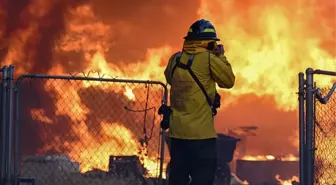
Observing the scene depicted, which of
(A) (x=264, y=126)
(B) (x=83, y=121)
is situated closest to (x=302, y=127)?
(B) (x=83, y=121)

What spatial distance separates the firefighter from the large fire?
10.2 metres

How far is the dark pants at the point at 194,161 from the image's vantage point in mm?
5988

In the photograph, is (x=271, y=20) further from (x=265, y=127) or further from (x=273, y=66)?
(x=265, y=127)

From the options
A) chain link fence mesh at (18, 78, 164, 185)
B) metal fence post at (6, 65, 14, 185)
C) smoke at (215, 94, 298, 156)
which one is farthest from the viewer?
smoke at (215, 94, 298, 156)

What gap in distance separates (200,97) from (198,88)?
82 mm

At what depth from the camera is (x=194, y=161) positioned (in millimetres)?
6016

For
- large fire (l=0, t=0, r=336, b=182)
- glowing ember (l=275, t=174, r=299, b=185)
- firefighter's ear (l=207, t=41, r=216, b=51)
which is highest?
large fire (l=0, t=0, r=336, b=182)

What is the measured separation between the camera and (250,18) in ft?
59.2

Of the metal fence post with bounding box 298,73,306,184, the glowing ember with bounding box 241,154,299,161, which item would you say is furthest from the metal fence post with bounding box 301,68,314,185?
the glowing ember with bounding box 241,154,299,161

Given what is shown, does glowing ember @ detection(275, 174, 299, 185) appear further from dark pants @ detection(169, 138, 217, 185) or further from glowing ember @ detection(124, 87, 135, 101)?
dark pants @ detection(169, 138, 217, 185)

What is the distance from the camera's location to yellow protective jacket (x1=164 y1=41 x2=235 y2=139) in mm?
5949

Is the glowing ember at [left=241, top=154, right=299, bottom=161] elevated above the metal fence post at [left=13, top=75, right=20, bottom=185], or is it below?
below

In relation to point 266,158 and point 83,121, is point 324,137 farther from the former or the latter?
point 266,158

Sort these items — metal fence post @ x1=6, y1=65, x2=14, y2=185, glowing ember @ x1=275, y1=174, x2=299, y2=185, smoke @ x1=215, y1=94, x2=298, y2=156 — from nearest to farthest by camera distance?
metal fence post @ x1=6, y1=65, x2=14, y2=185
glowing ember @ x1=275, y1=174, x2=299, y2=185
smoke @ x1=215, y1=94, x2=298, y2=156
